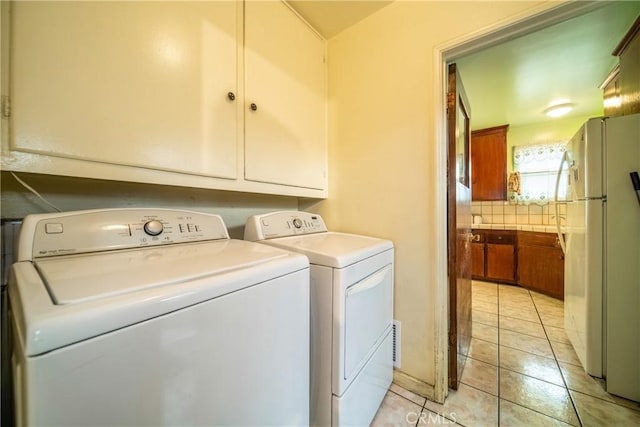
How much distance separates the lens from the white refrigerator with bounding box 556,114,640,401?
1.30 m

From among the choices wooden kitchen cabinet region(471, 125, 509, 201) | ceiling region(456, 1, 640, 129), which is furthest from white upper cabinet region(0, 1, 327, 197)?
wooden kitchen cabinet region(471, 125, 509, 201)

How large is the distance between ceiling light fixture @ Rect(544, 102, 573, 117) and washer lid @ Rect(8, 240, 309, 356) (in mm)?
3894

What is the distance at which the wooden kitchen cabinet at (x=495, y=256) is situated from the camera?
3189 mm

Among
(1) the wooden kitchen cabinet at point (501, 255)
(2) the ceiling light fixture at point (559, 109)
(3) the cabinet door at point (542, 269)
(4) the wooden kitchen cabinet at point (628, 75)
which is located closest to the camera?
(4) the wooden kitchen cabinet at point (628, 75)

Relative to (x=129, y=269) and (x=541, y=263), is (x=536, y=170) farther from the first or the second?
(x=129, y=269)

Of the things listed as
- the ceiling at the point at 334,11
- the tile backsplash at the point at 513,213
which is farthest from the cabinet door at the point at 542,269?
the ceiling at the point at 334,11

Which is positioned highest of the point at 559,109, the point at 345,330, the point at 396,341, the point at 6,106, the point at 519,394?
the point at 559,109

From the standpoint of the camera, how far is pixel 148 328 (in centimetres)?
44

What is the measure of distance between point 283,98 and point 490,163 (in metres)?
3.53

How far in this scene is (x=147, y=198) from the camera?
1206mm

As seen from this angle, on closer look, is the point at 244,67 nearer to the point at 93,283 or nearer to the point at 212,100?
the point at 212,100

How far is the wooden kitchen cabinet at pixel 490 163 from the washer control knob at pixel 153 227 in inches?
163

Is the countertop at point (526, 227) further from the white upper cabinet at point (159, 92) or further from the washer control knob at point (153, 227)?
the washer control knob at point (153, 227)

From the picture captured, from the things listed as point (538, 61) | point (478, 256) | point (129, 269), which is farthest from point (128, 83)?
point (478, 256)
